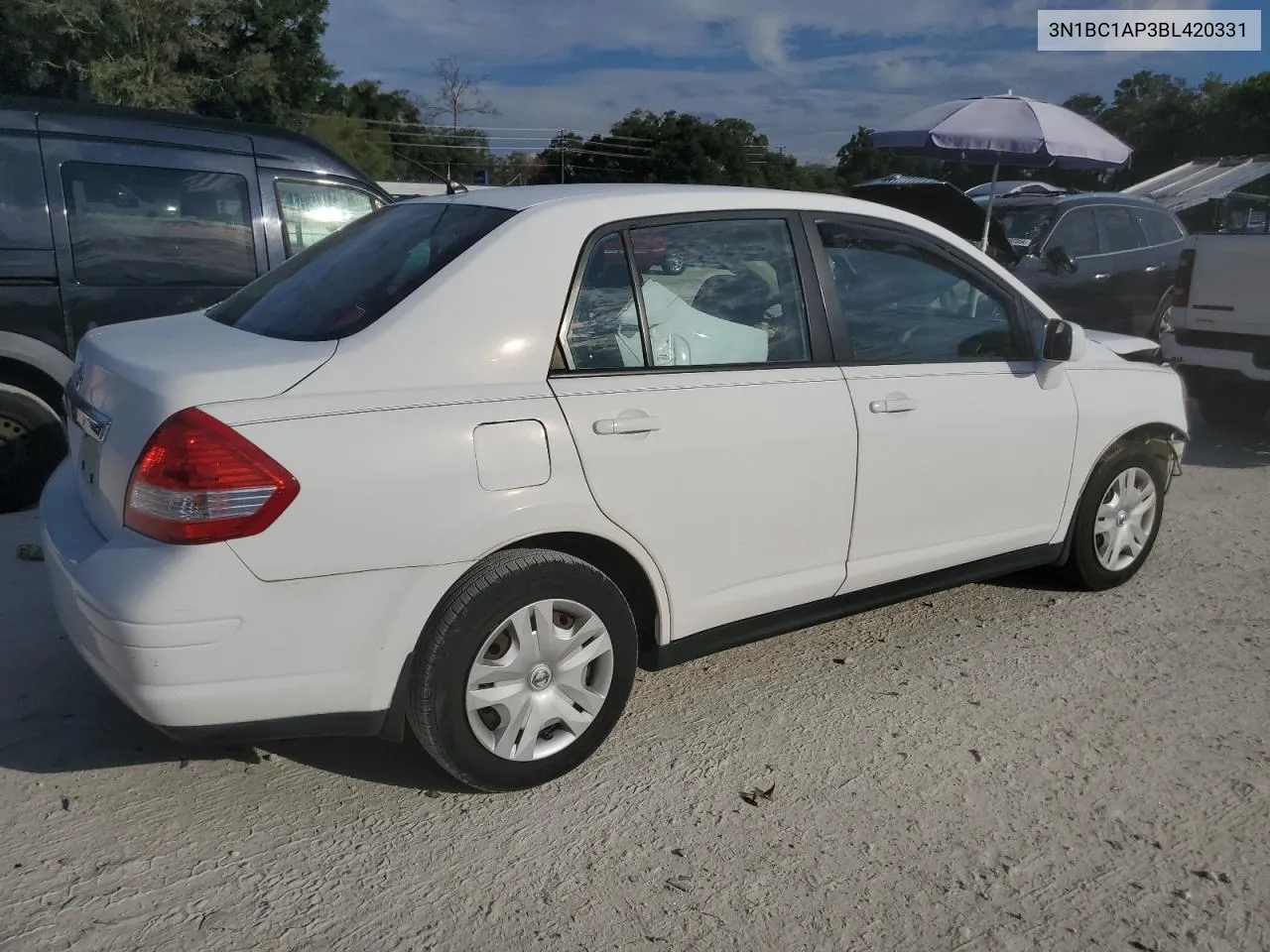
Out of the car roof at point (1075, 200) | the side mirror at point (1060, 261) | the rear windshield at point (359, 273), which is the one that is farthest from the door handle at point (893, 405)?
the car roof at point (1075, 200)

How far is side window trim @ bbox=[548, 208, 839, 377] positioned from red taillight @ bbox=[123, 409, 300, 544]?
841mm

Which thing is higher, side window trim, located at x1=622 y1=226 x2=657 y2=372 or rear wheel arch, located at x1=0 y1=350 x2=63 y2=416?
side window trim, located at x1=622 y1=226 x2=657 y2=372

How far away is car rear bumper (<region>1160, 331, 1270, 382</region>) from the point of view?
25.7 ft

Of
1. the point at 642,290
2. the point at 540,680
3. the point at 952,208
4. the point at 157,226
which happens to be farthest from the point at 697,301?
the point at 952,208

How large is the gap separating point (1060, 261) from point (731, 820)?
8.54m

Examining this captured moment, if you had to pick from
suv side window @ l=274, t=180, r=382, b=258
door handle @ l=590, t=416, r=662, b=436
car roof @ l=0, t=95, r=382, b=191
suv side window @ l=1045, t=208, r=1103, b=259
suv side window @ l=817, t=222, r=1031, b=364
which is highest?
car roof @ l=0, t=95, r=382, b=191

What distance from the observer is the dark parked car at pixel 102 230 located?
5402 millimetres

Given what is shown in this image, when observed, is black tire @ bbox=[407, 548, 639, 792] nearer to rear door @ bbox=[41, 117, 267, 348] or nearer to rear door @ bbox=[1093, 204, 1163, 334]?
rear door @ bbox=[41, 117, 267, 348]

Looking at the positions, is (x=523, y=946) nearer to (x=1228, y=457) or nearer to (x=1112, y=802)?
(x=1112, y=802)

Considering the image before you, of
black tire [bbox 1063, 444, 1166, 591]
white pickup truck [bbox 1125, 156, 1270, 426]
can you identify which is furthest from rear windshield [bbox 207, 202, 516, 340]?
white pickup truck [bbox 1125, 156, 1270, 426]

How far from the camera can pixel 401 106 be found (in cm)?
6788

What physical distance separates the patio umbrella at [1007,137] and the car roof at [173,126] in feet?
19.7

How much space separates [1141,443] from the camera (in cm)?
469

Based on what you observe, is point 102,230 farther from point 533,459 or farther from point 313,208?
point 533,459
